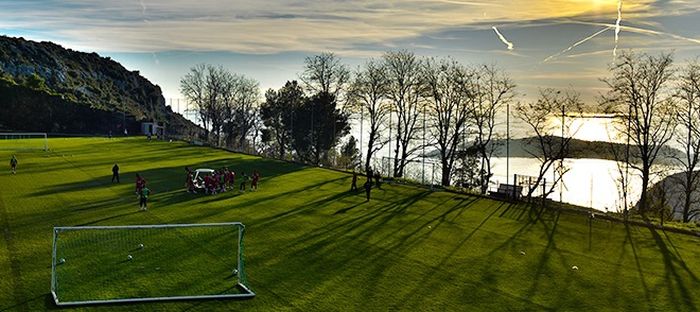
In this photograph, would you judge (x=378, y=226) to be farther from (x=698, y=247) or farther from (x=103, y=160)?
(x=103, y=160)

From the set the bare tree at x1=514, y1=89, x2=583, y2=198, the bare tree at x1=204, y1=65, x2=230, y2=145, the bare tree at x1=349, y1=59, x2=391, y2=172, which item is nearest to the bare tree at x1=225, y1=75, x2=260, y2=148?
the bare tree at x1=204, y1=65, x2=230, y2=145

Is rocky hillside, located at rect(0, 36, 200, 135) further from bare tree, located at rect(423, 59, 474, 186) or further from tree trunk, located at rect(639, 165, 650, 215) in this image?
tree trunk, located at rect(639, 165, 650, 215)

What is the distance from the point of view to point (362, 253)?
21.9 m

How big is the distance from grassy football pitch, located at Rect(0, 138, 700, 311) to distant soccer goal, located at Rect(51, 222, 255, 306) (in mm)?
117

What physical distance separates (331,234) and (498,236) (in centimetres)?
793

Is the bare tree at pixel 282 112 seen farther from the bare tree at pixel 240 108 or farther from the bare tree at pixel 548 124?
the bare tree at pixel 548 124

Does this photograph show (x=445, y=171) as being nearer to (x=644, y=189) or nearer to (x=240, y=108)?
(x=644, y=189)

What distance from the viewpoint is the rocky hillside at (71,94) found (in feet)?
336

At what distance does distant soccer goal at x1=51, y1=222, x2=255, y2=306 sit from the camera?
53.5 feet

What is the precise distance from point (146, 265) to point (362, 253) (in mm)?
8076

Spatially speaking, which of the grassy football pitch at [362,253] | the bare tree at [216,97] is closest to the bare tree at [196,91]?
the bare tree at [216,97]

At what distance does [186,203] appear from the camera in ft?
105

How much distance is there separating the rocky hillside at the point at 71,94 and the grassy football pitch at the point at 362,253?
235 feet

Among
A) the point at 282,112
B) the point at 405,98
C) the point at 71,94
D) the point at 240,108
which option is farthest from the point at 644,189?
the point at 71,94
